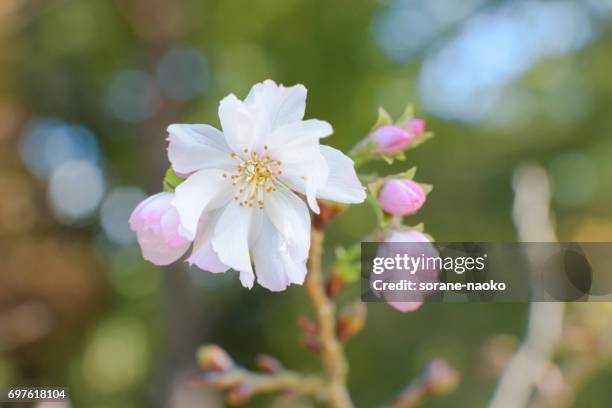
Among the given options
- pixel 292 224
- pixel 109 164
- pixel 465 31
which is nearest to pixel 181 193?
pixel 292 224

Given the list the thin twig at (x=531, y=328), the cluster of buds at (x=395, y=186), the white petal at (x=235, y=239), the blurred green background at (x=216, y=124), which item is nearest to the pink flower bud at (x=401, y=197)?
the cluster of buds at (x=395, y=186)

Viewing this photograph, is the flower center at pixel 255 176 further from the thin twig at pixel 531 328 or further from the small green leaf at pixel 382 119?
the thin twig at pixel 531 328

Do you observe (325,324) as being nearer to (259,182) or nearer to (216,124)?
(259,182)

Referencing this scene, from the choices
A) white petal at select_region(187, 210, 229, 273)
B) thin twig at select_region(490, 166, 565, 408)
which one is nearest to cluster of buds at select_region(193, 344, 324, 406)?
white petal at select_region(187, 210, 229, 273)

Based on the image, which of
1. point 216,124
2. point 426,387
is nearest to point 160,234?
point 426,387

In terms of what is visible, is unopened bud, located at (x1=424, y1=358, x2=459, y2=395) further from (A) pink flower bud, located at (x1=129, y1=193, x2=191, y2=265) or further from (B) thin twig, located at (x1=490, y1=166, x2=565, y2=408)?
(A) pink flower bud, located at (x1=129, y1=193, x2=191, y2=265)
